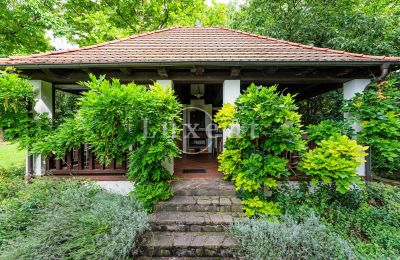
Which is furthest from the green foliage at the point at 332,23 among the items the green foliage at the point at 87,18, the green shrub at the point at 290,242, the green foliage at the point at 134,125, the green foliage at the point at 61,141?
the green foliage at the point at 61,141

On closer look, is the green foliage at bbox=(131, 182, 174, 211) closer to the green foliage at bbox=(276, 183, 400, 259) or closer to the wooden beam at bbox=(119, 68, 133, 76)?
the green foliage at bbox=(276, 183, 400, 259)

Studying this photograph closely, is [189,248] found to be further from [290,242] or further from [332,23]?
[332,23]

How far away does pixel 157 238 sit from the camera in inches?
110

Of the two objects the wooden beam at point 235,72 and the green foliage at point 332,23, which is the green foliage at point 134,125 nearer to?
the wooden beam at point 235,72

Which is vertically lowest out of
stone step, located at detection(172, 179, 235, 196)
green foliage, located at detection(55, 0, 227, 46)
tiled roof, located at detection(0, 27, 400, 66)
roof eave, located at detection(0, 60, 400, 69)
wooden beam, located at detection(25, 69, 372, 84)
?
stone step, located at detection(172, 179, 235, 196)

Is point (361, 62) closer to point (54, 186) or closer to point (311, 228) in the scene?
point (311, 228)

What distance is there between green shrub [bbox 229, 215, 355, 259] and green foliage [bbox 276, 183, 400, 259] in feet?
1.01

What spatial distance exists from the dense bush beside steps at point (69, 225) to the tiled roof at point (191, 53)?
256cm

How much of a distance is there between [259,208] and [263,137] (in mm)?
1214

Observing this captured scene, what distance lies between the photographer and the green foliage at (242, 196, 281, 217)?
3070 mm

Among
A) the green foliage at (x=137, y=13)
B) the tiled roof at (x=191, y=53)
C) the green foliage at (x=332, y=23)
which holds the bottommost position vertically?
the tiled roof at (x=191, y=53)

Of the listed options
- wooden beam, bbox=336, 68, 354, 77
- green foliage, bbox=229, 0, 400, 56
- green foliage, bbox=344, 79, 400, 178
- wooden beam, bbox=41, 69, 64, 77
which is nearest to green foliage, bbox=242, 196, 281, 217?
green foliage, bbox=344, 79, 400, 178

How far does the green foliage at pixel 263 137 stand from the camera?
2.99 metres

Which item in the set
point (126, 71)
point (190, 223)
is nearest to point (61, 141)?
point (126, 71)
